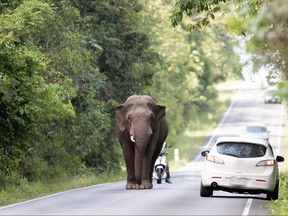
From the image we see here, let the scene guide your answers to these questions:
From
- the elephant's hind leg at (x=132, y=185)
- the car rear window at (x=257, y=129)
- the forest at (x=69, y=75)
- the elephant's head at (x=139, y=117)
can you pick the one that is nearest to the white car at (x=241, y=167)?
the forest at (x=69, y=75)

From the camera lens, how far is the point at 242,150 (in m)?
23.5

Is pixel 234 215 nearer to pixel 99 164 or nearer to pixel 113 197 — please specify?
pixel 113 197

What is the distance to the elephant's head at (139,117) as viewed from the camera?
93.9 feet

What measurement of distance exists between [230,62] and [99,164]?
74.6 ft

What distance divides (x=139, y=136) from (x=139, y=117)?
59cm

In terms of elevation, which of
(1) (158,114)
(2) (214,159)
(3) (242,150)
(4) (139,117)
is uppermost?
(1) (158,114)

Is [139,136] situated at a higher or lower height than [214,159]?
higher

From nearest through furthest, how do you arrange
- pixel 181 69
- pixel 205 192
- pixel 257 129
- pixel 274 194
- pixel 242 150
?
1. pixel 242 150
2. pixel 274 194
3. pixel 205 192
4. pixel 257 129
5. pixel 181 69

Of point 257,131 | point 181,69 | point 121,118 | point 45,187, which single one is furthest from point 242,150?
point 181,69

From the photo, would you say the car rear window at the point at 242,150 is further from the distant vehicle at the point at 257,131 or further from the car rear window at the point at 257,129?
the car rear window at the point at 257,129

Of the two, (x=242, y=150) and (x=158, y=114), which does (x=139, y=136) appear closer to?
(x=158, y=114)

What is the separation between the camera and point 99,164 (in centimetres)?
4497

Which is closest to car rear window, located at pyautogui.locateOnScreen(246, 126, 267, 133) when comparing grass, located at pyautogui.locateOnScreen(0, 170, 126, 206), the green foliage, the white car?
the green foliage

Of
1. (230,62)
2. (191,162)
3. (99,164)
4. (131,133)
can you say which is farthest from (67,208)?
(191,162)
